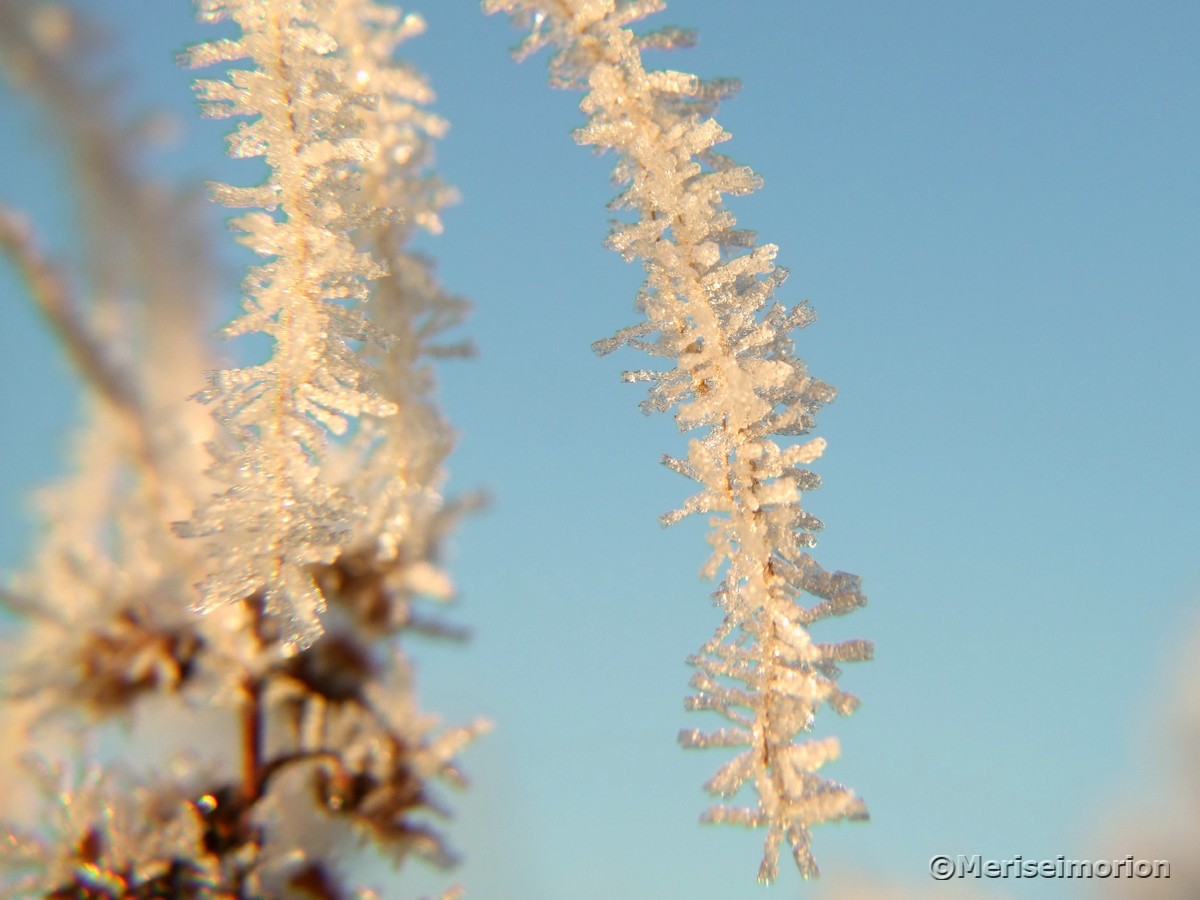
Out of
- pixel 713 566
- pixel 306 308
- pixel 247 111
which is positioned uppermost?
pixel 247 111

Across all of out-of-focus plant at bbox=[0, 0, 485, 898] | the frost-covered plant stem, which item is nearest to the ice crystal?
out-of-focus plant at bbox=[0, 0, 485, 898]

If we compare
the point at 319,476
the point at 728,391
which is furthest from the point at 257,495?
the point at 728,391

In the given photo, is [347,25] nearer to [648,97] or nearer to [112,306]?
Result: [648,97]

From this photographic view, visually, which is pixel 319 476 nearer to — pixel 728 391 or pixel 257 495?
pixel 257 495

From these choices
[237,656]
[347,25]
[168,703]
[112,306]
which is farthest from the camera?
[112,306]

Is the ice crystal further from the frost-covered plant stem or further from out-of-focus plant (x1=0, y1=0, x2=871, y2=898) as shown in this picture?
the frost-covered plant stem

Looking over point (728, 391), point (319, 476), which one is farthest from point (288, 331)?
point (728, 391)

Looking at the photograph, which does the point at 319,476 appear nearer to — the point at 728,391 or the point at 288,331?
the point at 288,331

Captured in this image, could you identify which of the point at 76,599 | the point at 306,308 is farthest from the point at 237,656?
the point at 306,308

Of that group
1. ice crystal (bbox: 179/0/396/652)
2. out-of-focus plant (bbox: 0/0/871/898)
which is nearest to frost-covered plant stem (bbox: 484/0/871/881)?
out-of-focus plant (bbox: 0/0/871/898)
